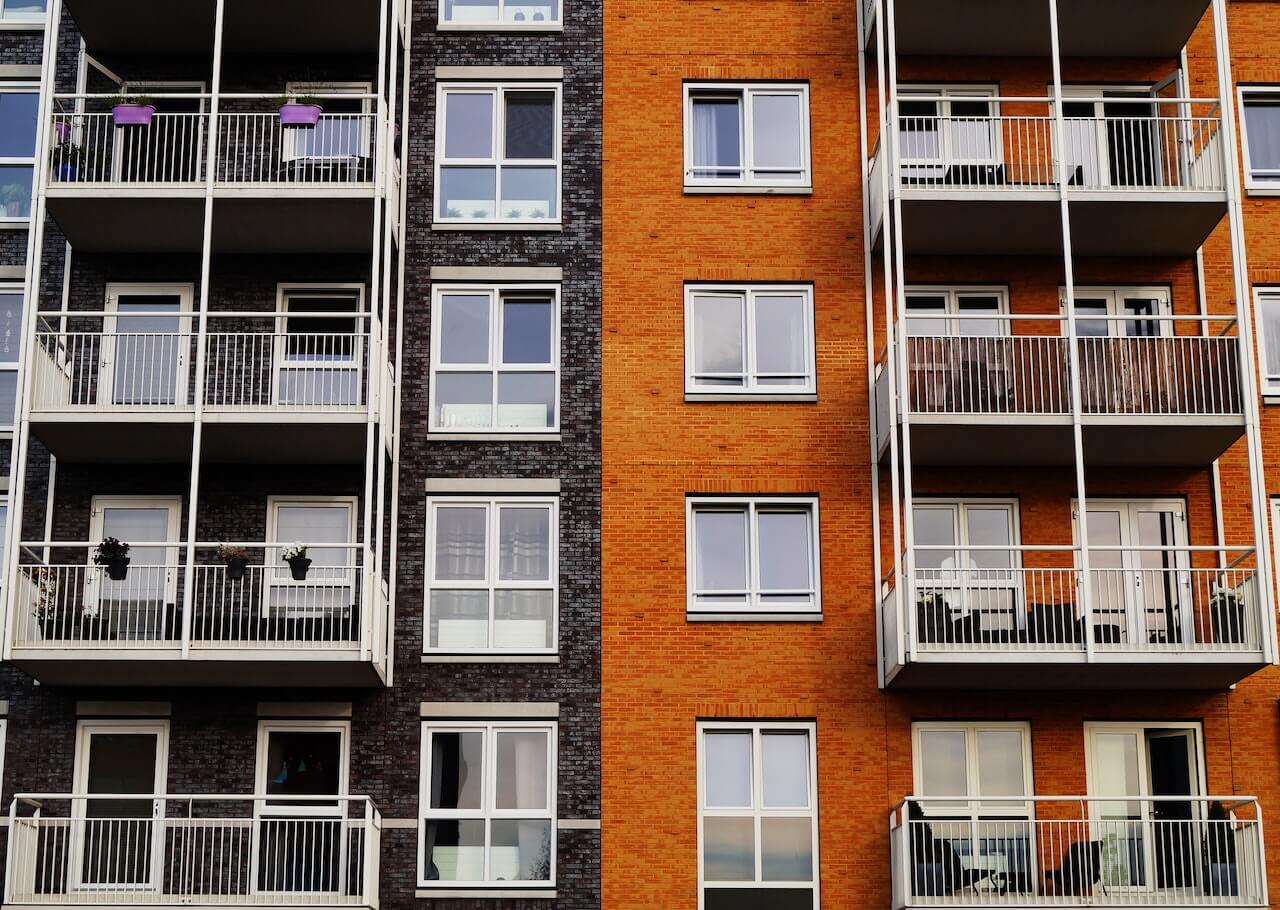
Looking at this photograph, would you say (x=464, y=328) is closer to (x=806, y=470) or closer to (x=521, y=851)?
(x=806, y=470)

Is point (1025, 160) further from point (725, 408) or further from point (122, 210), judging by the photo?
point (122, 210)

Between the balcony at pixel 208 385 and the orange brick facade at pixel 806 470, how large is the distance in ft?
10.4

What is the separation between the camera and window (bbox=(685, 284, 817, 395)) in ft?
72.9

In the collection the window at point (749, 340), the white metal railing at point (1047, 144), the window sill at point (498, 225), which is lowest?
the window at point (749, 340)

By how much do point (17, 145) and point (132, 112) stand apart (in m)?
2.28

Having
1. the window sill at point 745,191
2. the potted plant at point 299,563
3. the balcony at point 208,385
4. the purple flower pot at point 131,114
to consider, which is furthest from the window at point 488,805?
the purple flower pot at point 131,114

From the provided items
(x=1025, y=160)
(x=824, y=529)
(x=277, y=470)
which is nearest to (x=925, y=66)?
(x=1025, y=160)

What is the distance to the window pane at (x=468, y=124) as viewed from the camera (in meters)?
23.2

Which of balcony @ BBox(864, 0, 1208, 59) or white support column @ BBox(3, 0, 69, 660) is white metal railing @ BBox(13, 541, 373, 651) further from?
balcony @ BBox(864, 0, 1208, 59)

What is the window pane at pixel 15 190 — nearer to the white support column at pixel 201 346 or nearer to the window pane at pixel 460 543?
the white support column at pixel 201 346

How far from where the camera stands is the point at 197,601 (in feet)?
68.3

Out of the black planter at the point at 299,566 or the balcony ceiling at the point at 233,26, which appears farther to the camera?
the balcony ceiling at the point at 233,26

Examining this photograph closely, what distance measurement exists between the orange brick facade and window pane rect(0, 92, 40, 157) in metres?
7.14

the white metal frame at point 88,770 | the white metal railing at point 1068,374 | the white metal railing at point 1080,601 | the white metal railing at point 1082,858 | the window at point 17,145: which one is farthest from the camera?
the window at point 17,145
